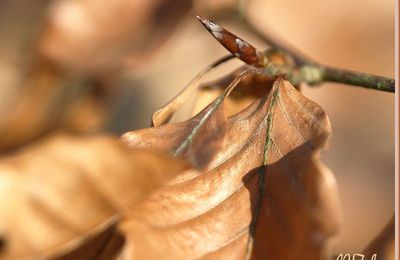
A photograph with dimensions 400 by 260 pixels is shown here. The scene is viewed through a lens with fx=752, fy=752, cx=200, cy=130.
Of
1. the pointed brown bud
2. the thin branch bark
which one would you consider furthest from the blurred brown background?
the pointed brown bud

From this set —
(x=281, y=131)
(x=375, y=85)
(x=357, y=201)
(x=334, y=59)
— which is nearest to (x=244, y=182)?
(x=281, y=131)

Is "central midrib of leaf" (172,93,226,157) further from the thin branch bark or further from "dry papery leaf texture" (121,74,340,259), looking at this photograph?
the thin branch bark

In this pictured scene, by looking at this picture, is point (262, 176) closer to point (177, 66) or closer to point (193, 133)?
point (193, 133)

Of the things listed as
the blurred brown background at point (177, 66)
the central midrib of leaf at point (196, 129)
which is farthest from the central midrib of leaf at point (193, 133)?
the blurred brown background at point (177, 66)

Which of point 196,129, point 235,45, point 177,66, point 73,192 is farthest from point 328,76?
point 177,66

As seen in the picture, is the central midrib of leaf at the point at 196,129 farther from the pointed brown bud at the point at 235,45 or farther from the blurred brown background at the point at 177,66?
the blurred brown background at the point at 177,66

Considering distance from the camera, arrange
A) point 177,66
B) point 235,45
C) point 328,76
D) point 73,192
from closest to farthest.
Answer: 1. point 73,192
2. point 235,45
3. point 328,76
4. point 177,66

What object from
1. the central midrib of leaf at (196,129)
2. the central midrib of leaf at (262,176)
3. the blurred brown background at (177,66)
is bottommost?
the blurred brown background at (177,66)
